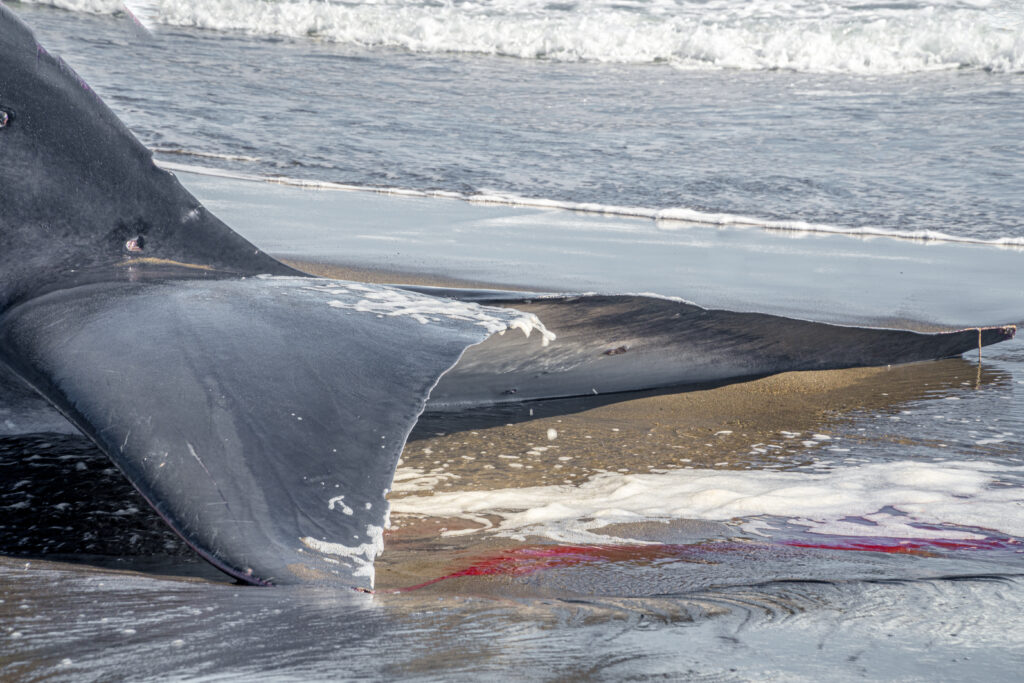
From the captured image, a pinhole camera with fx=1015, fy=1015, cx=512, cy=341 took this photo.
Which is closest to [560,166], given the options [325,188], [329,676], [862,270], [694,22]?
[325,188]

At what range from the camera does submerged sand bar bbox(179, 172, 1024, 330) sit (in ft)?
13.0

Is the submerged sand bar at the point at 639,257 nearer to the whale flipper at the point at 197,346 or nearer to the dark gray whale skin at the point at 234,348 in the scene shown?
the dark gray whale skin at the point at 234,348

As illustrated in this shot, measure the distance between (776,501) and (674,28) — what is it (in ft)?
46.1

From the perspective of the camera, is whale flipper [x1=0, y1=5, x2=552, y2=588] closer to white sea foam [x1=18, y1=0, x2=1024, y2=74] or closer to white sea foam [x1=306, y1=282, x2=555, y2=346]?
white sea foam [x1=306, y1=282, x2=555, y2=346]

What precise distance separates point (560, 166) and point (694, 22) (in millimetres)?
9390

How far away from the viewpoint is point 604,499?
1.99 meters

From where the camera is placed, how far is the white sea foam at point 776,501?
1.82 m

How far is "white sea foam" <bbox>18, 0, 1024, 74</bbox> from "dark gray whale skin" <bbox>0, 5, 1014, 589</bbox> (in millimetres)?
11281

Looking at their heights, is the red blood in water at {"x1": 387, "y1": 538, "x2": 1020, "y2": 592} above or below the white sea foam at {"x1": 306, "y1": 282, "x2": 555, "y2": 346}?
below

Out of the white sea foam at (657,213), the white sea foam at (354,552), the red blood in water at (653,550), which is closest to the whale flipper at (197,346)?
the white sea foam at (354,552)

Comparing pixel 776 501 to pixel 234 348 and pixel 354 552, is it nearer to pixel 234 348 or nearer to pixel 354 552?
pixel 354 552

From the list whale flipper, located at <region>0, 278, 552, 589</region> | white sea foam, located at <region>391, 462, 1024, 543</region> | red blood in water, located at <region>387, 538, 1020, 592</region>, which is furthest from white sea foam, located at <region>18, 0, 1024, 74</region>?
whale flipper, located at <region>0, 278, 552, 589</region>

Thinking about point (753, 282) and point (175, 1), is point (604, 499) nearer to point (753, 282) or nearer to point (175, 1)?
point (753, 282)

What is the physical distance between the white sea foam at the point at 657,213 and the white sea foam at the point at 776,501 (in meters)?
3.34
